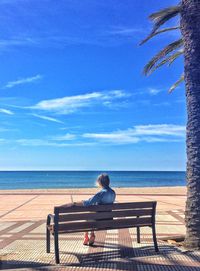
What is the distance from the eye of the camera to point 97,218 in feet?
23.2

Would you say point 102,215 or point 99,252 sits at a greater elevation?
point 102,215

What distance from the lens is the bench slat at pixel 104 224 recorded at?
6.83 meters

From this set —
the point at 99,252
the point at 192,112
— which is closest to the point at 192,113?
the point at 192,112

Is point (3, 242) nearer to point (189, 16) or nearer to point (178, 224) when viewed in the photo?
point (178, 224)

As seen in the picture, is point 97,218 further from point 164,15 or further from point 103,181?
point 164,15

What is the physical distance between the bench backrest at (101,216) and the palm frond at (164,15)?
153 inches

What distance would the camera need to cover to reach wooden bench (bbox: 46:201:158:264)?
6730 millimetres

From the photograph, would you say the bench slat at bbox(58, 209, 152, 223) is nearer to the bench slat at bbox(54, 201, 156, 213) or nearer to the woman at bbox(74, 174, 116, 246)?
the bench slat at bbox(54, 201, 156, 213)

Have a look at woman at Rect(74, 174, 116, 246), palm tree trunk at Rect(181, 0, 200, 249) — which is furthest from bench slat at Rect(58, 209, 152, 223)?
palm tree trunk at Rect(181, 0, 200, 249)

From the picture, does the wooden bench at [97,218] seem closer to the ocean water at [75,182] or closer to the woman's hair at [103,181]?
the woman's hair at [103,181]

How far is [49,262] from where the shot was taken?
6566 millimetres

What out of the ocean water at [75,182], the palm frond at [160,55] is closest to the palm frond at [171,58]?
the palm frond at [160,55]

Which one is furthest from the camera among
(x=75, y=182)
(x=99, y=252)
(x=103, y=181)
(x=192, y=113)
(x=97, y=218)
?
(x=75, y=182)

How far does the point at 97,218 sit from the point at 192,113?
2.44 m
